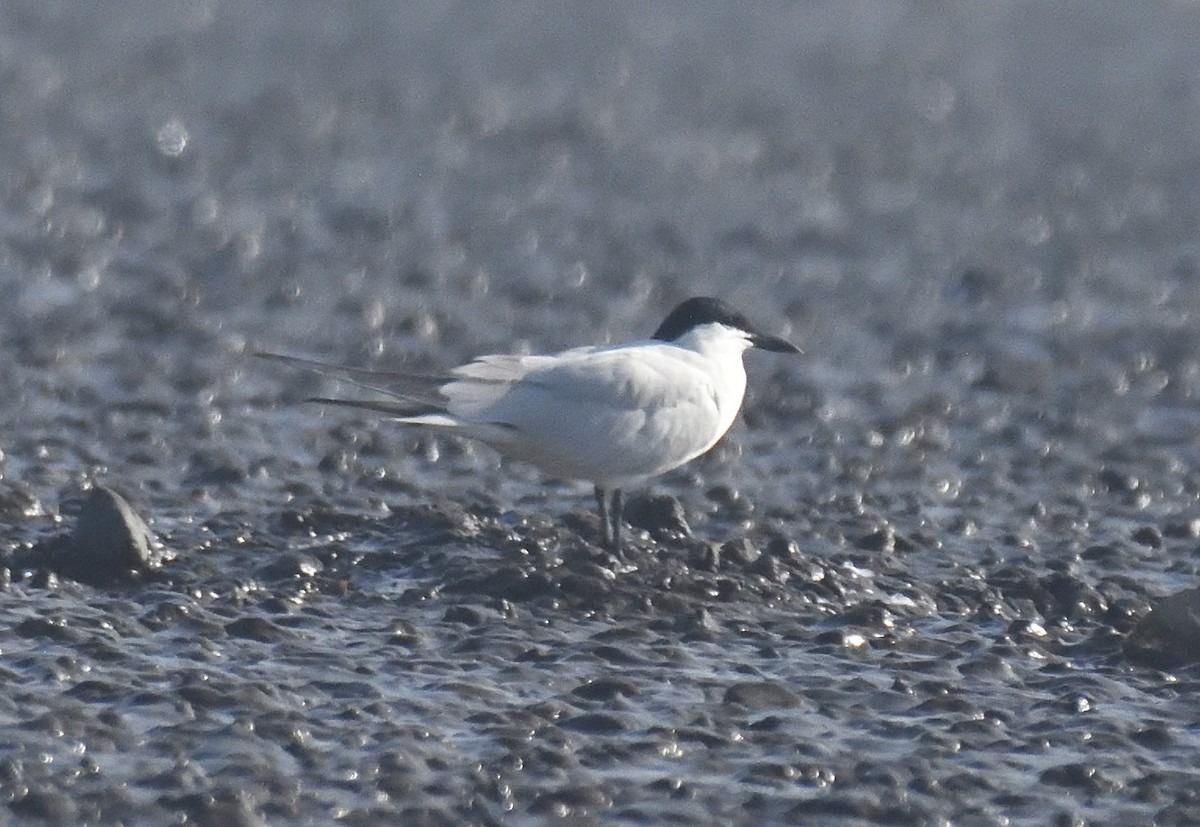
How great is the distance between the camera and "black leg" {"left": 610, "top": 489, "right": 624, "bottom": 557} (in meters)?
9.21

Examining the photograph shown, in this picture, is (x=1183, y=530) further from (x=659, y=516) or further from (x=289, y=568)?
(x=289, y=568)

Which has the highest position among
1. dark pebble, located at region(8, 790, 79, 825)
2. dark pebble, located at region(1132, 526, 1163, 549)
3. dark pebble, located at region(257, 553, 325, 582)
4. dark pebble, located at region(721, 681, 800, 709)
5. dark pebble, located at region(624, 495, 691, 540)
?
dark pebble, located at region(1132, 526, 1163, 549)

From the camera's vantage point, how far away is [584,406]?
356 inches

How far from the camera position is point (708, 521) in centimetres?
1006

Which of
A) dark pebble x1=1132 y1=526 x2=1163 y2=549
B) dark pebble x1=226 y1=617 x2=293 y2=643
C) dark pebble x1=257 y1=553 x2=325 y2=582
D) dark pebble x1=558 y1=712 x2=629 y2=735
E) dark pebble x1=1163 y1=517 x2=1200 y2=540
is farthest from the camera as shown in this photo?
dark pebble x1=1163 y1=517 x2=1200 y2=540

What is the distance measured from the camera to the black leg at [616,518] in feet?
30.2

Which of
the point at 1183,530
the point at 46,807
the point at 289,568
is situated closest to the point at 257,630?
the point at 289,568

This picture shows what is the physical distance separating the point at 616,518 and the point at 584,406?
1.87ft


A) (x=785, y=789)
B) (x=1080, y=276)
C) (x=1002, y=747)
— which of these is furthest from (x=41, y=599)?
(x=1080, y=276)

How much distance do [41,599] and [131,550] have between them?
1.36 ft

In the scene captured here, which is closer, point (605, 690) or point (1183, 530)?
point (605, 690)

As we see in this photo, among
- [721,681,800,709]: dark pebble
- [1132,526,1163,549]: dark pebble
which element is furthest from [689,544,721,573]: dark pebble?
[1132,526,1163,549]: dark pebble

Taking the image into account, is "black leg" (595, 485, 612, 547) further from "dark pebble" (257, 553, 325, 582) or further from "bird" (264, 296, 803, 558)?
"dark pebble" (257, 553, 325, 582)

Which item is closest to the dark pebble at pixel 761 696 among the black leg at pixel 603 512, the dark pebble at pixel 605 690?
the dark pebble at pixel 605 690
